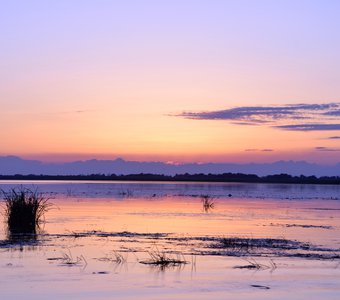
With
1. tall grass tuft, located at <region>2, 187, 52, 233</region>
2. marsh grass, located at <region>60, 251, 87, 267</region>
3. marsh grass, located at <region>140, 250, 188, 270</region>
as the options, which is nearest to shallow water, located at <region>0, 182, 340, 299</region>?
marsh grass, located at <region>60, 251, 87, 267</region>

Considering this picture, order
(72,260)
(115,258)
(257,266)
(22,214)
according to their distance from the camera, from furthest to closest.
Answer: (22,214), (115,258), (72,260), (257,266)

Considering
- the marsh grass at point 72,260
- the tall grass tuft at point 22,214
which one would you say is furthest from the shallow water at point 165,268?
the tall grass tuft at point 22,214

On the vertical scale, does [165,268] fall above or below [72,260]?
below

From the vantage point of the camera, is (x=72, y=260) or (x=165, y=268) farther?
(x=72, y=260)

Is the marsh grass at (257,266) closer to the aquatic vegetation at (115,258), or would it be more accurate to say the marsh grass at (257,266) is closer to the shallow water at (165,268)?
the shallow water at (165,268)

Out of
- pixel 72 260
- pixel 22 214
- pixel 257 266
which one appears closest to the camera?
pixel 257 266

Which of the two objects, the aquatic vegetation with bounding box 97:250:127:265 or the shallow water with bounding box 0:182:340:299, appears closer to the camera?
the shallow water with bounding box 0:182:340:299

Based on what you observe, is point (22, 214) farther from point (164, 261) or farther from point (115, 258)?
point (164, 261)

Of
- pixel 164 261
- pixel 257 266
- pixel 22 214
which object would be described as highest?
pixel 22 214

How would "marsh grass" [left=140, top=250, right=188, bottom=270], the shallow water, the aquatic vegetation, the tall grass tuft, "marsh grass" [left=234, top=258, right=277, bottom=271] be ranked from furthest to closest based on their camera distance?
the tall grass tuft, the aquatic vegetation, "marsh grass" [left=140, top=250, right=188, bottom=270], "marsh grass" [left=234, top=258, right=277, bottom=271], the shallow water

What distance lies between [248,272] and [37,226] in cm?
1290

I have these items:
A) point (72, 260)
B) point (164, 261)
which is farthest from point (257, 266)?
point (72, 260)

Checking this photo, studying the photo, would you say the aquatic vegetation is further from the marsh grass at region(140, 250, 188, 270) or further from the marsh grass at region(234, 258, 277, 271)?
the marsh grass at region(234, 258, 277, 271)

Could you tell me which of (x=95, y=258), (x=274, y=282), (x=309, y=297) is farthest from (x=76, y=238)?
(x=309, y=297)
